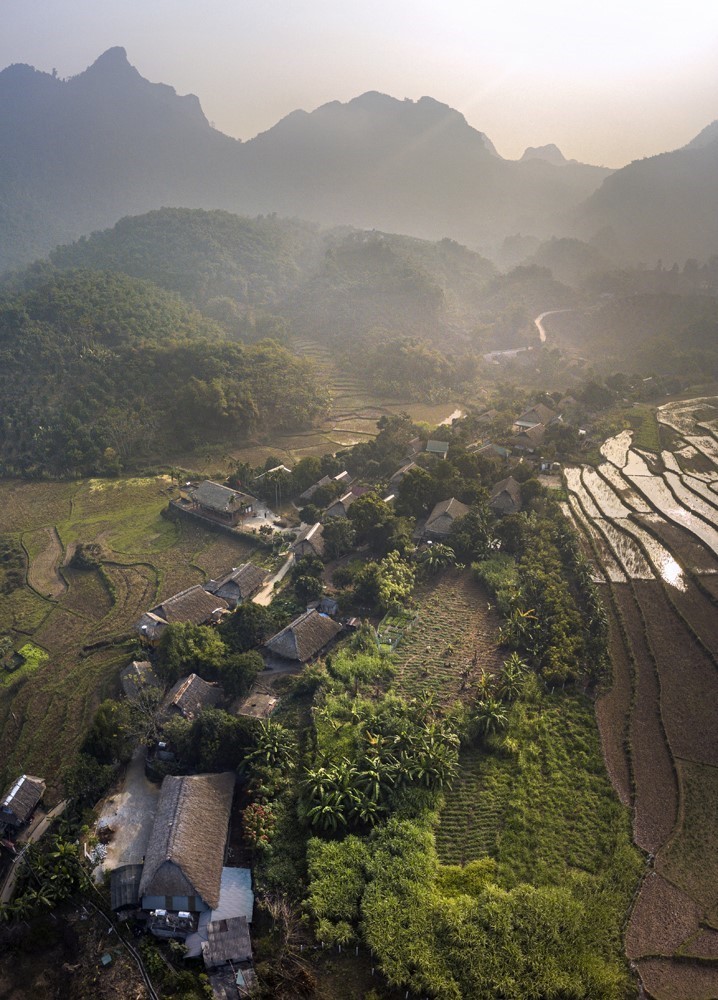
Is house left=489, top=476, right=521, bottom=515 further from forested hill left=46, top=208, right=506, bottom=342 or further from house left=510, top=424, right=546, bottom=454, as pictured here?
forested hill left=46, top=208, right=506, bottom=342

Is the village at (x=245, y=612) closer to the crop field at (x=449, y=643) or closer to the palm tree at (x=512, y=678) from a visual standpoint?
the crop field at (x=449, y=643)

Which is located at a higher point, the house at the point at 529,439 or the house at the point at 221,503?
the house at the point at 221,503

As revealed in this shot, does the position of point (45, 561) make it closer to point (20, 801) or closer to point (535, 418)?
point (20, 801)

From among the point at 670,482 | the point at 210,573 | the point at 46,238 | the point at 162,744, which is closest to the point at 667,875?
the point at 162,744

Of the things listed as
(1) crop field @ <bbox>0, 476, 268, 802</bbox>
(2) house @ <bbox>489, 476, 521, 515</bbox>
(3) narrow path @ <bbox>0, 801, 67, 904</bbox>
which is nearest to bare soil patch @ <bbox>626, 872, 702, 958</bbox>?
(3) narrow path @ <bbox>0, 801, 67, 904</bbox>

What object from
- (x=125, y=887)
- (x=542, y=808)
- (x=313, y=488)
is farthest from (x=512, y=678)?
(x=313, y=488)

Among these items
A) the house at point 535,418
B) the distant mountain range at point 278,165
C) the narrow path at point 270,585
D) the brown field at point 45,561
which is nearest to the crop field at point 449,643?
the narrow path at point 270,585
